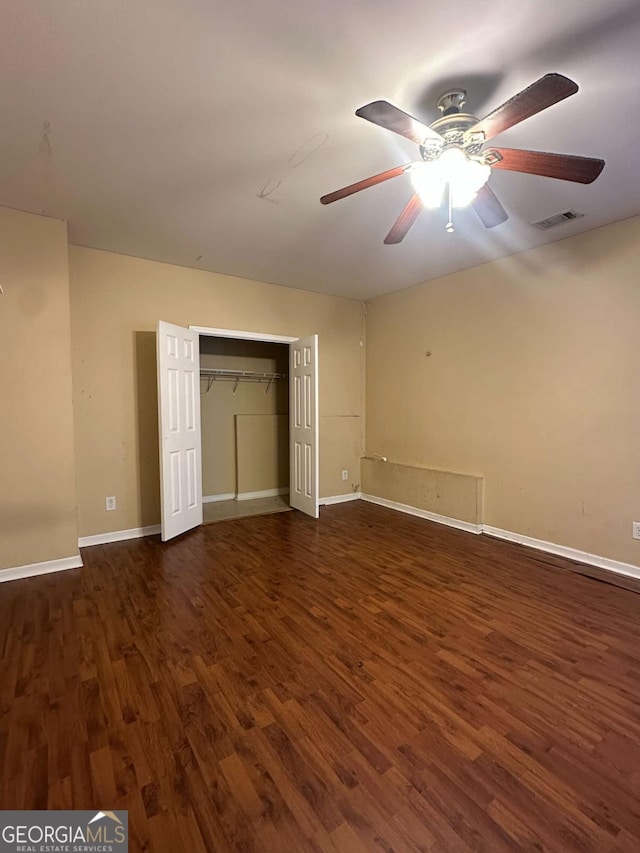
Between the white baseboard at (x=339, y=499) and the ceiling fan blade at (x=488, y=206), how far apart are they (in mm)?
3621

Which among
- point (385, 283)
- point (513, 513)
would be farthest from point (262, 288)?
point (513, 513)

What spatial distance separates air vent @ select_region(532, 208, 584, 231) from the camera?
2.79 metres

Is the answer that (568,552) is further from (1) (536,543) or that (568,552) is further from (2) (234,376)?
(2) (234,376)

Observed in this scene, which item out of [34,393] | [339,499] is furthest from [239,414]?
[34,393]

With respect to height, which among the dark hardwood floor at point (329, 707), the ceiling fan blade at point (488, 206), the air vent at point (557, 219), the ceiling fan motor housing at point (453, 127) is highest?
the air vent at point (557, 219)

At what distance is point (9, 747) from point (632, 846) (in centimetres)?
207

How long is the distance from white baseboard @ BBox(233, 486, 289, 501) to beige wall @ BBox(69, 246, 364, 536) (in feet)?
4.63

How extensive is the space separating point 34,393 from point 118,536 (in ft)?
5.08

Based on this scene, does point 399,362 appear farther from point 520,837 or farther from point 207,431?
point 520,837

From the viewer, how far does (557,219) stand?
2.88 metres

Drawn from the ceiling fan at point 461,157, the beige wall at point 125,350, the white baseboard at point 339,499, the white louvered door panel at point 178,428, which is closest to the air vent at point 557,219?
the ceiling fan at point 461,157

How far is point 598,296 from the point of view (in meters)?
3.04

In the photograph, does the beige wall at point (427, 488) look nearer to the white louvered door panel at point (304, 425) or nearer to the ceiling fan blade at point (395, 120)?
the white louvered door panel at point (304, 425)

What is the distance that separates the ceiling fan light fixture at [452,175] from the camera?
168 cm
